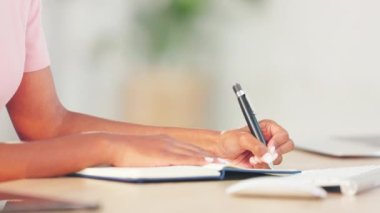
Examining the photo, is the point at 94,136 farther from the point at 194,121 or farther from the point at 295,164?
the point at 194,121

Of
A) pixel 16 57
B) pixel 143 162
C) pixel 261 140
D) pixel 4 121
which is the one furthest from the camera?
pixel 4 121

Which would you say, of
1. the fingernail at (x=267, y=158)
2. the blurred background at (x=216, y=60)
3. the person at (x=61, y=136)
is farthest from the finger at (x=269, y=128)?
the blurred background at (x=216, y=60)

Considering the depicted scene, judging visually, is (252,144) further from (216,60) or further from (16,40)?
(216,60)

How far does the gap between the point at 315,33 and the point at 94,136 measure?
6.60 ft

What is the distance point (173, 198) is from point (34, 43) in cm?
70

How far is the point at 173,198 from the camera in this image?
980 mm

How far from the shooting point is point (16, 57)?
144cm

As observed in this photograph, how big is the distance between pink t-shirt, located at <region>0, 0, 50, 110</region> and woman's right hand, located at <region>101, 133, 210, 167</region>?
1.05 ft

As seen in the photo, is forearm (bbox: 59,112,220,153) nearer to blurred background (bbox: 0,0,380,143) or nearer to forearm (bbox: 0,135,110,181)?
forearm (bbox: 0,135,110,181)

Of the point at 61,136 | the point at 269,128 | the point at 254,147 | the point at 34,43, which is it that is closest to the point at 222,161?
the point at 254,147

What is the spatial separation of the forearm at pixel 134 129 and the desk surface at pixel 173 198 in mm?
303

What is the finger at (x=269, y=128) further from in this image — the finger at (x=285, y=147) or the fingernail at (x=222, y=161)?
the fingernail at (x=222, y=161)

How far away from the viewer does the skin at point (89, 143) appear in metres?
1.13

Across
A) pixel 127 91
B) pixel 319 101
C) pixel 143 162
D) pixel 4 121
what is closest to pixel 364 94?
pixel 319 101
